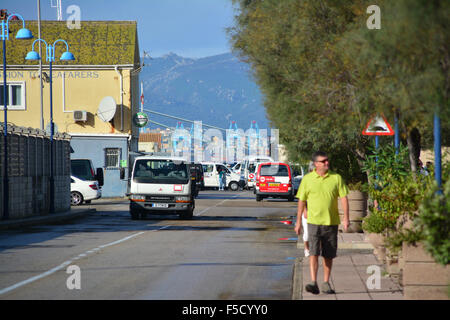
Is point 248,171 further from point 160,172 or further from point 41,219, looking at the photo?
point 41,219

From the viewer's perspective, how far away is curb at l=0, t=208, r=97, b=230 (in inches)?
878

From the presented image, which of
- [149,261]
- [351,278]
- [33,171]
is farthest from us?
[33,171]

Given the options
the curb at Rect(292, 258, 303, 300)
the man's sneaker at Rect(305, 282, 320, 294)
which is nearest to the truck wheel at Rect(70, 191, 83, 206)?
the curb at Rect(292, 258, 303, 300)

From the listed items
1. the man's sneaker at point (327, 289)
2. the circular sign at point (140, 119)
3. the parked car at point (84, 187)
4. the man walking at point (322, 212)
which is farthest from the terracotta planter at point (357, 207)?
the circular sign at point (140, 119)

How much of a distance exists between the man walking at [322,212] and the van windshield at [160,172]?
1623 cm

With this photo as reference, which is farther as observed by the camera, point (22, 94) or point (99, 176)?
point (22, 94)

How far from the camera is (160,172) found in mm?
26797

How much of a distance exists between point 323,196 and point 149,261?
15.8 feet

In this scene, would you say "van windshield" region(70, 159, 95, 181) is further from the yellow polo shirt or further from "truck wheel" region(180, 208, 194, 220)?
the yellow polo shirt

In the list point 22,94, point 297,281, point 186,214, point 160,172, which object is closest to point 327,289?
point 297,281

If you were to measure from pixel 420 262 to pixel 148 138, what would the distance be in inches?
5922

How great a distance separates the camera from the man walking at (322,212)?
1015 cm

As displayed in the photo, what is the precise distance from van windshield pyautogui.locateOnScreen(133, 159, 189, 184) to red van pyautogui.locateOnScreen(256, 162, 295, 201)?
555 inches

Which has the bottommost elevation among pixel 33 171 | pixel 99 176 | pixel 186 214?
pixel 186 214
